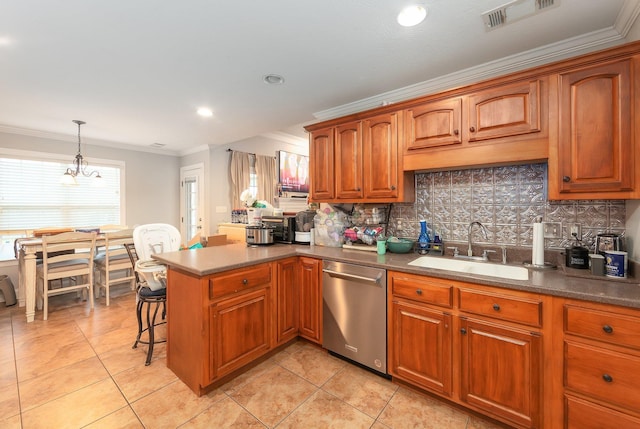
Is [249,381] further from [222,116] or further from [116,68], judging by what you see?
[222,116]

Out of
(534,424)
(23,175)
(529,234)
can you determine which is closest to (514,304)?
(534,424)

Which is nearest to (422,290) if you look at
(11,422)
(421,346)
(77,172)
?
(421,346)

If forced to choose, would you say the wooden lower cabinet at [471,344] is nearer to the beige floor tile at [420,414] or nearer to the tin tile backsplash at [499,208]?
the beige floor tile at [420,414]

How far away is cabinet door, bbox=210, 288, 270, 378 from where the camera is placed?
75.5 inches

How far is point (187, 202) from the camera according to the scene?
559cm

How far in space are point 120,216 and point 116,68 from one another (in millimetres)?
3563

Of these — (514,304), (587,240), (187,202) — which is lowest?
(514,304)

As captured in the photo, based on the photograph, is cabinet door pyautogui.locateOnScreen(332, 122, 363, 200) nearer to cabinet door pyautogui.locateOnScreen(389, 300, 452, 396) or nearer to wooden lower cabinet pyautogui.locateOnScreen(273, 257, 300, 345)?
wooden lower cabinet pyautogui.locateOnScreen(273, 257, 300, 345)

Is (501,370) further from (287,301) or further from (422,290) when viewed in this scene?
(287,301)

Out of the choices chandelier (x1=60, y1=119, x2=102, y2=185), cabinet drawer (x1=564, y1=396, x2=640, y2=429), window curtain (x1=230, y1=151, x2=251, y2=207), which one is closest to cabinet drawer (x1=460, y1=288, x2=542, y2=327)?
cabinet drawer (x1=564, y1=396, x2=640, y2=429)

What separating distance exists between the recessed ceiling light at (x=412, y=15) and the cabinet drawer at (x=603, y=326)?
1.78 m

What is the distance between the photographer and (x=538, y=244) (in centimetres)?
183

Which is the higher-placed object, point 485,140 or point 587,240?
point 485,140

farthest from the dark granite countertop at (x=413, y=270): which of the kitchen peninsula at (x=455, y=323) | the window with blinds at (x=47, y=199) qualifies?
the window with blinds at (x=47, y=199)
